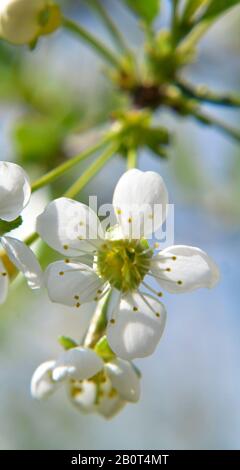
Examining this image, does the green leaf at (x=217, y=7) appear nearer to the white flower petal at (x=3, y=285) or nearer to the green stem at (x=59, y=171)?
the green stem at (x=59, y=171)

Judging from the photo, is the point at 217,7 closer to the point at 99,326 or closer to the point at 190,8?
the point at 190,8

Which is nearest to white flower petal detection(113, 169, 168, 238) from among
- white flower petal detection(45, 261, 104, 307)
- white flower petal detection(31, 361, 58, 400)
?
white flower petal detection(45, 261, 104, 307)

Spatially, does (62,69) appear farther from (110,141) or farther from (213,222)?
(110,141)

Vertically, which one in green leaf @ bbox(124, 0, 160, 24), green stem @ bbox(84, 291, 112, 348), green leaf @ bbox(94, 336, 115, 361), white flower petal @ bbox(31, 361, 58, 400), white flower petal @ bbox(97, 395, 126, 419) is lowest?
white flower petal @ bbox(97, 395, 126, 419)

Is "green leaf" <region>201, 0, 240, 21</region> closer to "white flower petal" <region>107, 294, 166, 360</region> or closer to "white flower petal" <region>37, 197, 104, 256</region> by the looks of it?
"white flower petal" <region>37, 197, 104, 256</region>

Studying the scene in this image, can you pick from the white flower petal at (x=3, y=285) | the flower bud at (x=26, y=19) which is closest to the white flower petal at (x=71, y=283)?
the white flower petal at (x=3, y=285)

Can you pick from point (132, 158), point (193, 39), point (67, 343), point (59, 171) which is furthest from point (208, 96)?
point (67, 343)

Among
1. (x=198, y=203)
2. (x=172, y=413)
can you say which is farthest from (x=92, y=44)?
(x=172, y=413)
